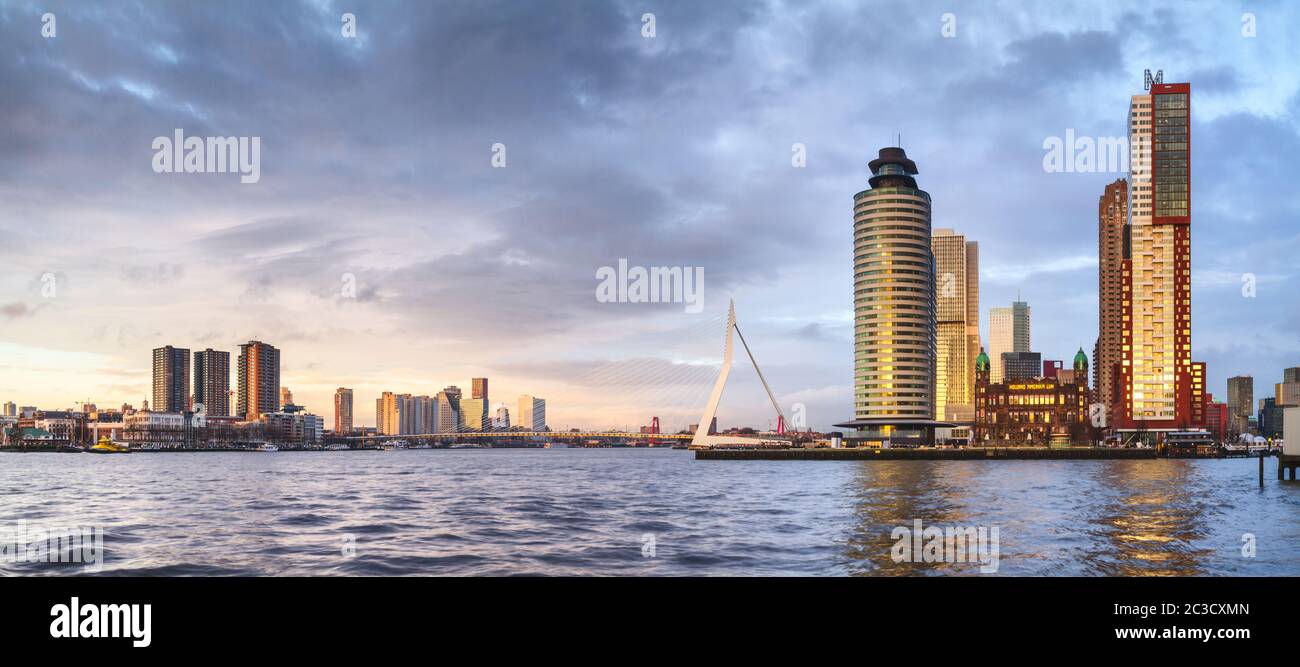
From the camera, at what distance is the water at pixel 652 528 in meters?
29.4

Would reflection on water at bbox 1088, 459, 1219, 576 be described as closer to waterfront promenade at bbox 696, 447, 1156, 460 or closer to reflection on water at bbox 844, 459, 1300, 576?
reflection on water at bbox 844, 459, 1300, 576

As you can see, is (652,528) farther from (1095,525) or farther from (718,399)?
(718,399)

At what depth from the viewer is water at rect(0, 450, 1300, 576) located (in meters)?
29.4

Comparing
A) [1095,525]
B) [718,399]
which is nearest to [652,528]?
[1095,525]
